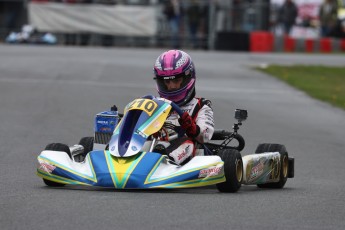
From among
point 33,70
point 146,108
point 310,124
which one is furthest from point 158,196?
point 33,70

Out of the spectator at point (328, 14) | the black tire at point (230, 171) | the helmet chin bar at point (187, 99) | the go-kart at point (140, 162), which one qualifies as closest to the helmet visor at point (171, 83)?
the helmet chin bar at point (187, 99)

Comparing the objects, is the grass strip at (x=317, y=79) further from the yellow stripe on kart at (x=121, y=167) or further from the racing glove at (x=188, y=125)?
the yellow stripe on kart at (x=121, y=167)

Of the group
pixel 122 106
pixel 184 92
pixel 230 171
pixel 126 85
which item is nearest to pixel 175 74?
pixel 184 92

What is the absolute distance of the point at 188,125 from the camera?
8688 mm

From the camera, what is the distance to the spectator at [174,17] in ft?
101

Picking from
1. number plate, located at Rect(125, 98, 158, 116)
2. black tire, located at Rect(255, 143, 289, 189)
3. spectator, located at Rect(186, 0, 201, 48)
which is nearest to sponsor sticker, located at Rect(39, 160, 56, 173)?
number plate, located at Rect(125, 98, 158, 116)

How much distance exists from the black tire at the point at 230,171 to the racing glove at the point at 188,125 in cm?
37

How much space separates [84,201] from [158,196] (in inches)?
25.2

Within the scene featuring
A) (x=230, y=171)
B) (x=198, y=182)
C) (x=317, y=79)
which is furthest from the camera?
(x=317, y=79)

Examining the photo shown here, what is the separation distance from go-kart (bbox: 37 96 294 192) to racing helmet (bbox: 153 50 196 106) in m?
0.42

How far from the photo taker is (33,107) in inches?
655

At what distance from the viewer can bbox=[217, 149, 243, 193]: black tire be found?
8328 millimetres

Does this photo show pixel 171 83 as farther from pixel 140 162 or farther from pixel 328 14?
pixel 328 14

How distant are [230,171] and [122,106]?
8.83m
